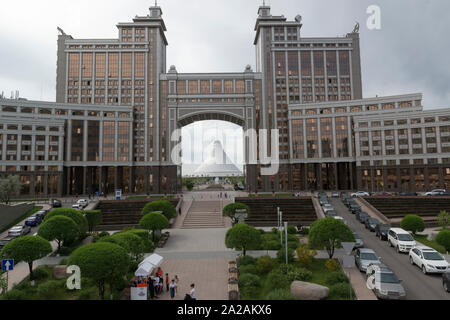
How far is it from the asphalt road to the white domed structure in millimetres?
140567

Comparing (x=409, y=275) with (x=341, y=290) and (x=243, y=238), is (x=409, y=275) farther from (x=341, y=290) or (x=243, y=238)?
(x=243, y=238)

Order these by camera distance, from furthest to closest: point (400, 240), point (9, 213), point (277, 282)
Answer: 1. point (9, 213)
2. point (400, 240)
3. point (277, 282)

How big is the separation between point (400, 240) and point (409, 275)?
7.76 metres

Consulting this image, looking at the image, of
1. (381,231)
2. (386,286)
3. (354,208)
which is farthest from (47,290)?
(354,208)

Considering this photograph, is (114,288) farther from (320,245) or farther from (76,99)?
(76,99)

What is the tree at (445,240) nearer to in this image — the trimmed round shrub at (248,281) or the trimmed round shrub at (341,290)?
the trimmed round shrub at (341,290)

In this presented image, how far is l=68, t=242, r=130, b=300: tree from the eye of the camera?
15.2 m

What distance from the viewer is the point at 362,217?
4094 centimetres

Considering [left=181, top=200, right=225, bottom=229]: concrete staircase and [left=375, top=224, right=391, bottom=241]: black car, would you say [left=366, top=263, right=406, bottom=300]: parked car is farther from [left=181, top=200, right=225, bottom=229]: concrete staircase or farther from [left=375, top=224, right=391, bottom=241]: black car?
[left=181, top=200, right=225, bottom=229]: concrete staircase

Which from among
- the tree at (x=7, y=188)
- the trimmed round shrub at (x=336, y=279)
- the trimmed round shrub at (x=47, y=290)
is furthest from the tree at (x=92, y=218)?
the trimmed round shrub at (x=336, y=279)

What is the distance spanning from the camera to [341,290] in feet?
55.5

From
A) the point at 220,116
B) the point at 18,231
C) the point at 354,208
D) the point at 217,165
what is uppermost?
the point at 220,116

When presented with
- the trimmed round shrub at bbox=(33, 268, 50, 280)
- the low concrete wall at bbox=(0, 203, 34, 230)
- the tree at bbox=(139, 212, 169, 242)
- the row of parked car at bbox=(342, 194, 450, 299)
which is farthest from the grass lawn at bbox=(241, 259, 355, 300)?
the low concrete wall at bbox=(0, 203, 34, 230)

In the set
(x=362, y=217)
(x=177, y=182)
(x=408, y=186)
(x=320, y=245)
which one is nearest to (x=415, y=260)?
(x=320, y=245)
